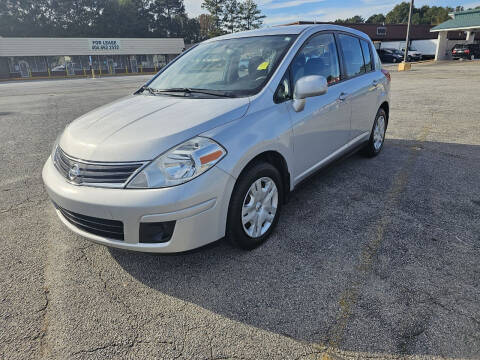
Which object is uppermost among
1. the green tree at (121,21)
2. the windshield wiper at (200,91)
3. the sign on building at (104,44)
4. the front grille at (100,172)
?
the green tree at (121,21)

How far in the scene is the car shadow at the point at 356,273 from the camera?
2049 mm

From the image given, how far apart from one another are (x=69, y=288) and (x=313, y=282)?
178cm

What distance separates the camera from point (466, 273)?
249 centimetres

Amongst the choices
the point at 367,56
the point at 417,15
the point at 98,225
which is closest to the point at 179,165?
the point at 98,225

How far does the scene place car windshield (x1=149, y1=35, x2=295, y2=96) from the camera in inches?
119

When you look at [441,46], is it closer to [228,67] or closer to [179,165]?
[228,67]

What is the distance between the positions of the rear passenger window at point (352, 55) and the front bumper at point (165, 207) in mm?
2543

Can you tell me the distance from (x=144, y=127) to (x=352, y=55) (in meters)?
2.96

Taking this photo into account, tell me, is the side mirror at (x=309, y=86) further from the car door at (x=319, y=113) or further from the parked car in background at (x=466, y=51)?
the parked car in background at (x=466, y=51)

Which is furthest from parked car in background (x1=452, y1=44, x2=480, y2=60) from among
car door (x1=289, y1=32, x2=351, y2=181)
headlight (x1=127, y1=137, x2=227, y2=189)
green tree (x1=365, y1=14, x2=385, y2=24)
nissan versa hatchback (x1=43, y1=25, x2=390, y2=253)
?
green tree (x1=365, y1=14, x2=385, y2=24)

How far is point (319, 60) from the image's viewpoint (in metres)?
3.54

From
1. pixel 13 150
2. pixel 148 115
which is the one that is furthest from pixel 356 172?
pixel 13 150

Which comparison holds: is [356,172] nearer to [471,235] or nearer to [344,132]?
[344,132]

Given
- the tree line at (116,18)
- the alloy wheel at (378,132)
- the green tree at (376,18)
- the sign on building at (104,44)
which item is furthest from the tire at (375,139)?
the green tree at (376,18)
